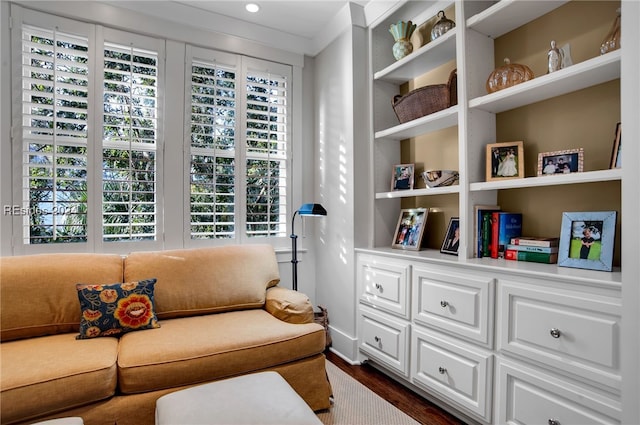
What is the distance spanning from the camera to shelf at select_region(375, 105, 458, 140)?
2186 millimetres

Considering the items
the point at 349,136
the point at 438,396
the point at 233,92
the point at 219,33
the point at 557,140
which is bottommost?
the point at 438,396

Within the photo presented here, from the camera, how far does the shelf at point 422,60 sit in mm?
2203

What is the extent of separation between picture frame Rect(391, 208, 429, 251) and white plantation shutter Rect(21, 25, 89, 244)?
232cm

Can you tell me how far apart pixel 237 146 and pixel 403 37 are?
5.22 ft

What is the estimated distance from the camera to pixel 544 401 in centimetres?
152

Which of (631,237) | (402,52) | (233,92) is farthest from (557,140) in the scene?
(233,92)

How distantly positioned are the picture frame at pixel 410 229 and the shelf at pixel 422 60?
1071 millimetres

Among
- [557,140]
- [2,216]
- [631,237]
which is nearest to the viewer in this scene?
[631,237]

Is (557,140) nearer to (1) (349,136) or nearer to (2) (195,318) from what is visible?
(1) (349,136)

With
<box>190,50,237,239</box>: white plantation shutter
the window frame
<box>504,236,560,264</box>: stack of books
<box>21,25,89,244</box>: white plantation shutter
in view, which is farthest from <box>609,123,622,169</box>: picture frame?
<box>21,25,89,244</box>: white plantation shutter

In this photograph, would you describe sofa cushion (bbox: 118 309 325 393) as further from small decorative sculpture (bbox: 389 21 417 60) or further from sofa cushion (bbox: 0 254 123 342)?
small decorative sculpture (bbox: 389 21 417 60)

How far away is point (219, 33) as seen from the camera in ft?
9.59

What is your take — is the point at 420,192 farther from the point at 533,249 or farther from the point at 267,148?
the point at 267,148

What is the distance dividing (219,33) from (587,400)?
3.37 meters
